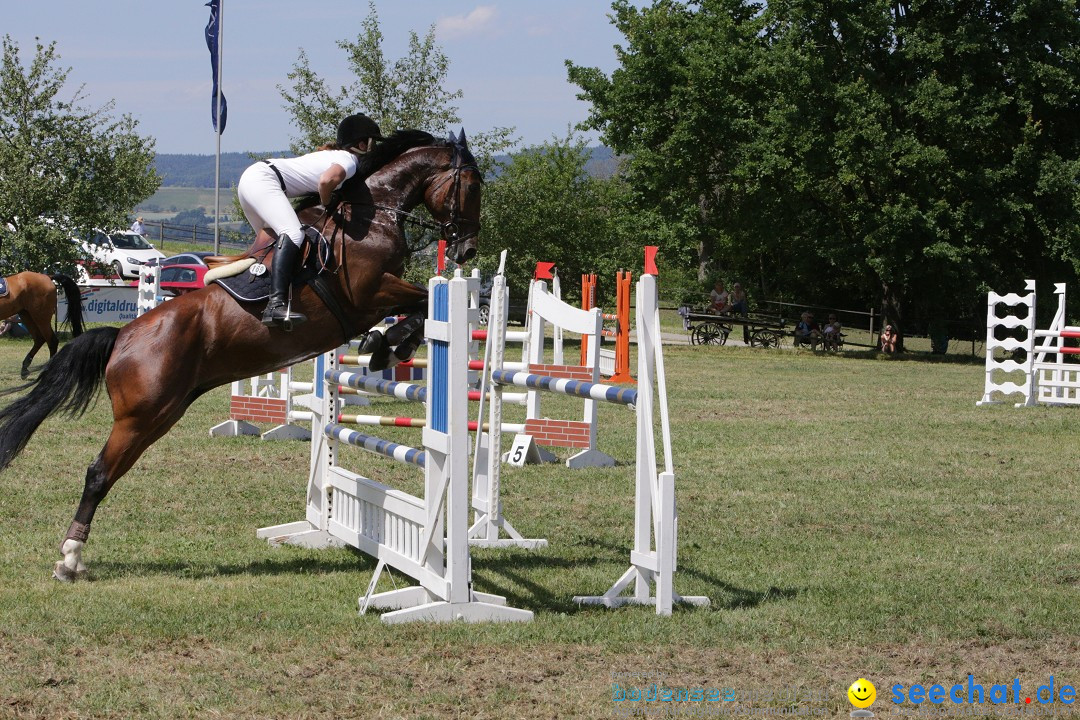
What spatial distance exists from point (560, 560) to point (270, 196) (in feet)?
7.88

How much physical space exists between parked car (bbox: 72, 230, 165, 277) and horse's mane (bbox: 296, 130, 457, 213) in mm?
22151

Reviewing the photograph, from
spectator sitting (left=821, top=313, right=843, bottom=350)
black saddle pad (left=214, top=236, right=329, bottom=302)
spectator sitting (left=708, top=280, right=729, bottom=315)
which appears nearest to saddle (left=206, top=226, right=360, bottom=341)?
black saddle pad (left=214, top=236, right=329, bottom=302)

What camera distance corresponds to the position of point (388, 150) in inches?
239

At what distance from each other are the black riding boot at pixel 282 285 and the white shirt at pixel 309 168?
1.21 feet

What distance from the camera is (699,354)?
2508cm

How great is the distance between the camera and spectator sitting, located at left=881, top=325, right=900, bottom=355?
2716 cm

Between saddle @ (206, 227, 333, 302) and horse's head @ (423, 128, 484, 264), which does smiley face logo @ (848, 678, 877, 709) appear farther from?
saddle @ (206, 227, 333, 302)

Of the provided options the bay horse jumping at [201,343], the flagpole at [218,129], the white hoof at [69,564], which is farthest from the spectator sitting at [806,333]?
the white hoof at [69,564]

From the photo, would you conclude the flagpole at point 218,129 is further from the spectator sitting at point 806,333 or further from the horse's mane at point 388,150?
the horse's mane at point 388,150

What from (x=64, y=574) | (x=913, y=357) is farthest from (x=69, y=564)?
(x=913, y=357)

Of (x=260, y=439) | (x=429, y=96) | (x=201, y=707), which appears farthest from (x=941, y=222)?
(x=201, y=707)

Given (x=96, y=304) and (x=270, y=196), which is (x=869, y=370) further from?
(x=270, y=196)

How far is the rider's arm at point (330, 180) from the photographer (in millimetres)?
5578

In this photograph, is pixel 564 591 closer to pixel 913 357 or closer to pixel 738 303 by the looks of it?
pixel 913 357
